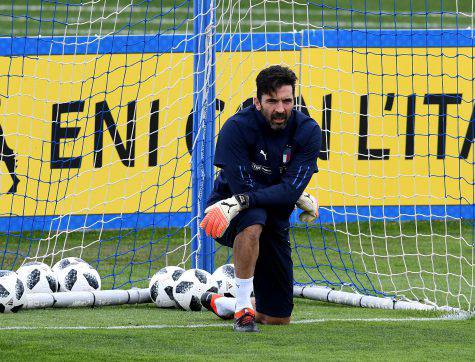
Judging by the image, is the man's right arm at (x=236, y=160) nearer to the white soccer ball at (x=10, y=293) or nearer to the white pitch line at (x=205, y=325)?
the white pitch line at (x=205, y=325)

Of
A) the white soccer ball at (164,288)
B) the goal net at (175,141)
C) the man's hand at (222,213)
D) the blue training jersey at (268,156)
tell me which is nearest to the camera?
the man's hand at (222,213)

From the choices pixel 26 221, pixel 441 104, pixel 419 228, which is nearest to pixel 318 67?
pixel 441 104

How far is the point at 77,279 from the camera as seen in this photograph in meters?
8.21

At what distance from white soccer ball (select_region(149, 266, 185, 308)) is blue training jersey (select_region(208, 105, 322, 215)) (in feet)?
4.74

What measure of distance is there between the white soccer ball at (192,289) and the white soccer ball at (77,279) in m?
0.77

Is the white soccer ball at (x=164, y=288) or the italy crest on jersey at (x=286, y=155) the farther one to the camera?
the white soccer ball at (x=164, y=288)

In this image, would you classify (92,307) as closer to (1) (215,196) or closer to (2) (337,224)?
(1) (215,196)

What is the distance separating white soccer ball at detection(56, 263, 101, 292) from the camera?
8164mm

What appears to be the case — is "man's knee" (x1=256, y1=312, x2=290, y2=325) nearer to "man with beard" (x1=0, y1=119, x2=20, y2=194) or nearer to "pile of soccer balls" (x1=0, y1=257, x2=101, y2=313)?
"pile of soccer balls" (x1=0, y1=257, x2=101, y2=313)

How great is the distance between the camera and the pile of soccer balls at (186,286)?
7.75 m

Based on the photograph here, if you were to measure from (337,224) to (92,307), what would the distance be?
4796 millimetres

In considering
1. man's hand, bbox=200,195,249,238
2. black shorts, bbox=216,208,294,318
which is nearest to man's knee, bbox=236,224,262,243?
man's hand, bbox=200,195,249,238

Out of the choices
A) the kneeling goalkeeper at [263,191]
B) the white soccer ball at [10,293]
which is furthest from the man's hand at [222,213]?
the white soccer ball at [10,293]

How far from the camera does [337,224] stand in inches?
484
